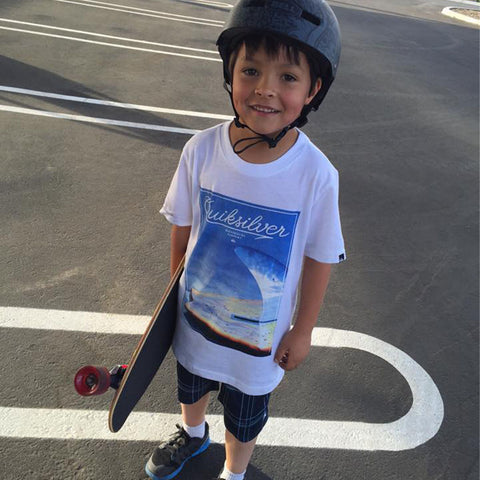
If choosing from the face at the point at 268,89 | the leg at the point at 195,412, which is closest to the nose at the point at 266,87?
the face at the point at 268,89

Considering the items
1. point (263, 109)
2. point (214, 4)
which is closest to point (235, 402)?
point (263, 109)

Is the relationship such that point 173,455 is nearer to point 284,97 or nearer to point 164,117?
point 284,97

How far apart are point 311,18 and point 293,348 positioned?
1.16m

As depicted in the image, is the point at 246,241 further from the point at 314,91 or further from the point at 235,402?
the point at 235,402

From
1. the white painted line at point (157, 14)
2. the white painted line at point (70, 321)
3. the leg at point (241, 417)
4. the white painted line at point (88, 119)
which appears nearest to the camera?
the leg at point (241, 417)

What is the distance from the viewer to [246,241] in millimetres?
1632

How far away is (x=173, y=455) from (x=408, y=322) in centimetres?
200

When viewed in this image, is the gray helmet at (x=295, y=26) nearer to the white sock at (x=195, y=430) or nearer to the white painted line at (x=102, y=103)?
the white sock at (x=195, y=430)

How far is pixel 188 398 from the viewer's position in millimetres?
2082

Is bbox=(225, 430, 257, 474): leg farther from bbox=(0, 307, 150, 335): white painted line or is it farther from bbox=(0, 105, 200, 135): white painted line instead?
bbox=(0, 105, 200, 135): white painted line

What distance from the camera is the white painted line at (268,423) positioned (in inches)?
96.2

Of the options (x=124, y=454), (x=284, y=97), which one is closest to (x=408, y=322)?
(x=124, y=454)

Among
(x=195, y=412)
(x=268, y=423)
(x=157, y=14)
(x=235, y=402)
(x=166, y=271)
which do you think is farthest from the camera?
(x=157, y=14)

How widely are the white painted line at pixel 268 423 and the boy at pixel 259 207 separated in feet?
2.69
